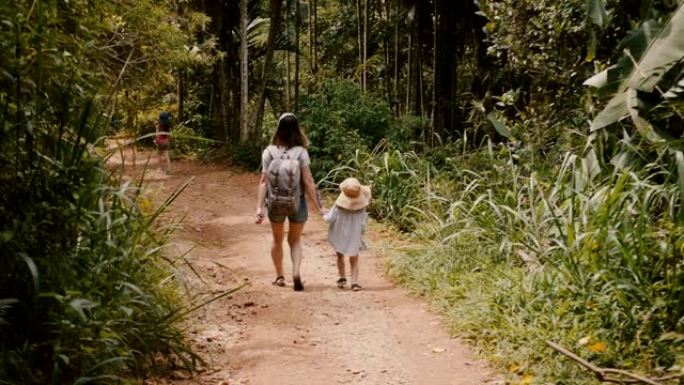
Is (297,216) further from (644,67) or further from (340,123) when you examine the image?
(340,123)

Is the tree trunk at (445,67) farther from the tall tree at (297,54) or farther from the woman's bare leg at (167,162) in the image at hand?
the woman's bare leg at (167,162)

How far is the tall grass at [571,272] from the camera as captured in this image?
14.3ft

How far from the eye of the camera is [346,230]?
7035mm

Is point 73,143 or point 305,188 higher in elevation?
point 73,143

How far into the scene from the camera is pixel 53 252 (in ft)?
12.7

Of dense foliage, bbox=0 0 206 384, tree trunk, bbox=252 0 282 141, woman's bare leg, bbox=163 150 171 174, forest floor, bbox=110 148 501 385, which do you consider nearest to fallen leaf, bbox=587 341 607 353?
forest floor, bbox=110 148 501 385

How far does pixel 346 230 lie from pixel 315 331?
160cm

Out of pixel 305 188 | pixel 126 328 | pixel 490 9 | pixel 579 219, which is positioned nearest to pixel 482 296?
pixel 579 219

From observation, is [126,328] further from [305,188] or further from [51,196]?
[305,188]

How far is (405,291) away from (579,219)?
197 centimetres

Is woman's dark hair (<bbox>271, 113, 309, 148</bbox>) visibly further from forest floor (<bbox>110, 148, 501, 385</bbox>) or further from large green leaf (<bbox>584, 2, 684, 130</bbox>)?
large green leaf (<bbox>584, 2, 684, 130</bbox>)

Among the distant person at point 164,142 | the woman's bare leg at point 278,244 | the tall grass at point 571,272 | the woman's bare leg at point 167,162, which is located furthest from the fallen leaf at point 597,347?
the woman's bare leg at point 167,162

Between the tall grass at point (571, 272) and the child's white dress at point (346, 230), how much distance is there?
2.21 ft

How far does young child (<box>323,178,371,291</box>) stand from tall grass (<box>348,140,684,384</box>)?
A: 24.5 inches
